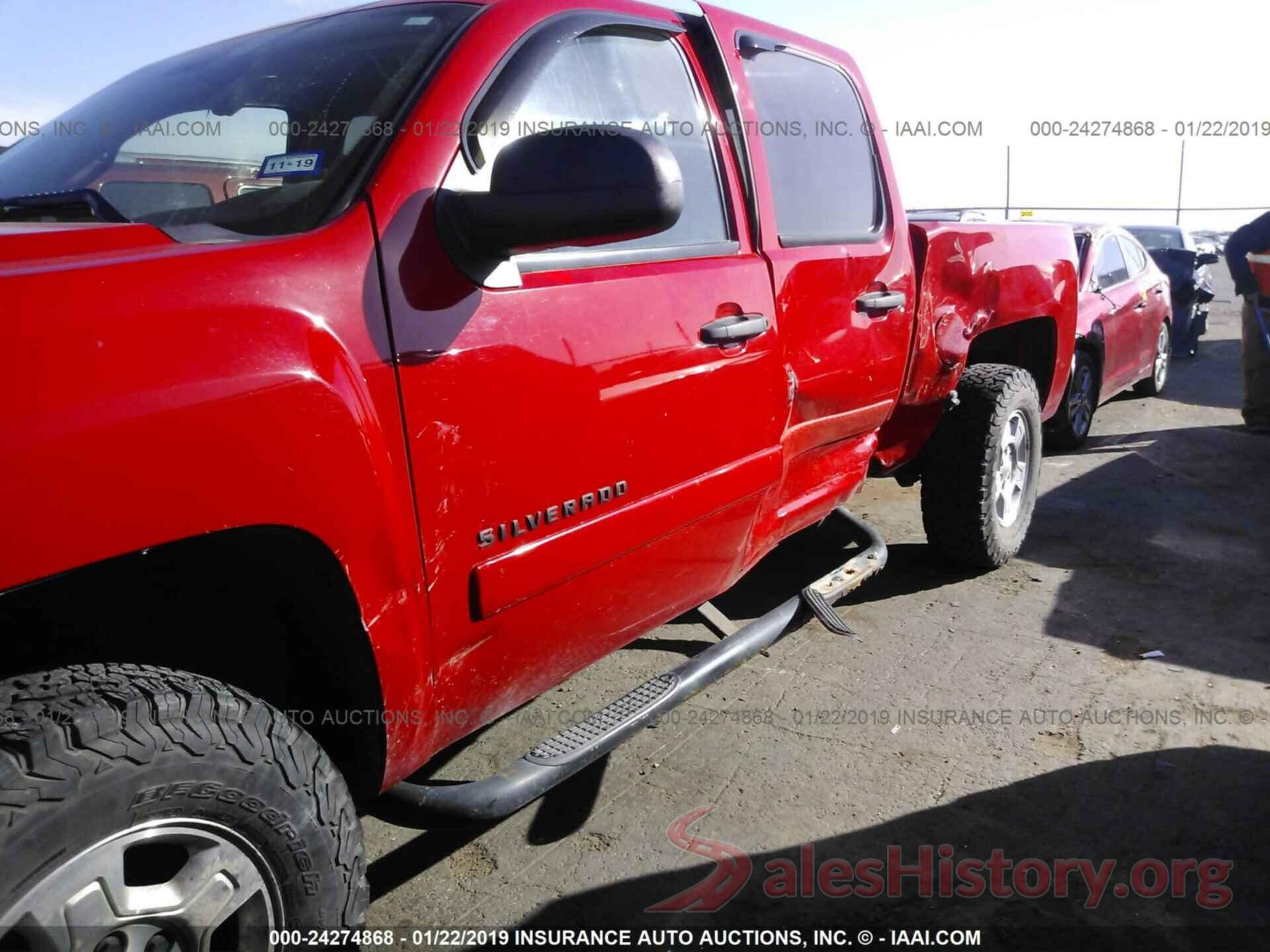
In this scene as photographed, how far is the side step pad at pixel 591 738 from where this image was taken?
1922 millimetres

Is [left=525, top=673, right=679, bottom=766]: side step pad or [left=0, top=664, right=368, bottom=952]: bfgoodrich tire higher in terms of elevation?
[left=0, top=664, right=368, bottom=952]: bfgoodrich tire

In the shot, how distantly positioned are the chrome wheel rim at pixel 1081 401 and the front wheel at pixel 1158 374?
214 cm

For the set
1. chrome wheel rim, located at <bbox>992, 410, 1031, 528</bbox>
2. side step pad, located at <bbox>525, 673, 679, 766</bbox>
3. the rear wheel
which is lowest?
the rear wheel

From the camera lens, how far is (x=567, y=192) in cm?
165

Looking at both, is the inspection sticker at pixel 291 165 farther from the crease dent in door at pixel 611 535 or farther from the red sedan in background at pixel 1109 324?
the red sedan in background at pixel 1109 324

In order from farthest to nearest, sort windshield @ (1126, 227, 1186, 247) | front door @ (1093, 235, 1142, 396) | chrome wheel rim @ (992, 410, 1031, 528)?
windshield @ (1126, 227, 1186, 247) → front door @ (1093, 235, 1142, 396) → chrome wheel rim @ (992, 410, 1031, 528)

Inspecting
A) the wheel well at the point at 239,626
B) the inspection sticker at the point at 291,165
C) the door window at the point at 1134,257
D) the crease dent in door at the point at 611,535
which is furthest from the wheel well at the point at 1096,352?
the wheel well at the point at 239,626

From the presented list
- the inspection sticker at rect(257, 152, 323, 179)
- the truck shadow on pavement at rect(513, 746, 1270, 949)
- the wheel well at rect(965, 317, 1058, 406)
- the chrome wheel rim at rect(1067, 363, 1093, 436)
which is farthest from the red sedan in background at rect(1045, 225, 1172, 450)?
the inspection sticker at rect(257, 152, 323, 179)

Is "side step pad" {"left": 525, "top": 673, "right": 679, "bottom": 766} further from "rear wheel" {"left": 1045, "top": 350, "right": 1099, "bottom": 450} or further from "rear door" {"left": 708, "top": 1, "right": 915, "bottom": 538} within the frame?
"rear wheel" {"left": 1045, "top": 350, "right": 1099, "bottom": 450}

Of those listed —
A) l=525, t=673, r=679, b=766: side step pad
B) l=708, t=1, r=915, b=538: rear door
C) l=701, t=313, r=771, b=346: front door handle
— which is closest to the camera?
l=525, t=673, r=679, b=766: side step pad

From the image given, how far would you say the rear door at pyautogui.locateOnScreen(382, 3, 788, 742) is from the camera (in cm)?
177

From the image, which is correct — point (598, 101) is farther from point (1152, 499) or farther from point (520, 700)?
point (1152, 499)

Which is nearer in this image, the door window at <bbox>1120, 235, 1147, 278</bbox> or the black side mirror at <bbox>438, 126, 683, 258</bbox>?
the black side mirror at <bbox>438, 126, 683, 258</bbox>

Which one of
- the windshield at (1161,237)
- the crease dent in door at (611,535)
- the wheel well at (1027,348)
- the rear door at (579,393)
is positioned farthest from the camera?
the windshield at (1161,237)
